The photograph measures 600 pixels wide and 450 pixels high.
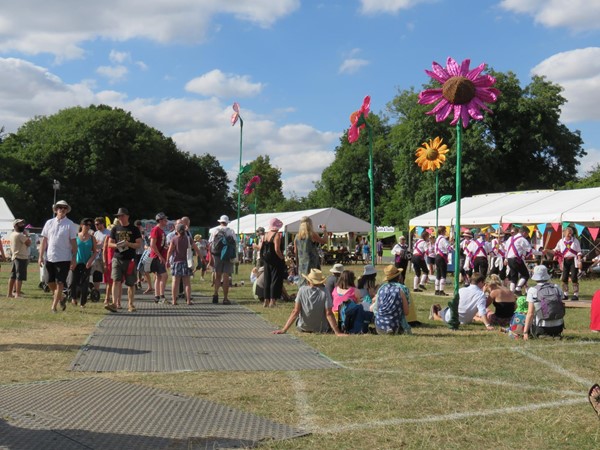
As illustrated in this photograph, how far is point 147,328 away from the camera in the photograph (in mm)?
10953

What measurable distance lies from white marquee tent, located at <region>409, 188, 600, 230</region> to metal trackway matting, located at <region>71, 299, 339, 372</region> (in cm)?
1690

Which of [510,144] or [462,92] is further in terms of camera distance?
[510,144]

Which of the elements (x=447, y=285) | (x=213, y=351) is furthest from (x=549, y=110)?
(x=213, y=351)

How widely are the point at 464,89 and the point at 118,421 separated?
7.19 meters

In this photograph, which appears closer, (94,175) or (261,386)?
(261,386)

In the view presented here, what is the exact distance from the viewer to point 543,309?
9984 mm

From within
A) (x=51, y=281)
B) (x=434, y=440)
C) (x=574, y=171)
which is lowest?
(x=434, y=440)

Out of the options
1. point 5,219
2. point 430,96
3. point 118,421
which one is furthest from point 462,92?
point 5,219

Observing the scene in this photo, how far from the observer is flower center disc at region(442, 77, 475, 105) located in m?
10.6

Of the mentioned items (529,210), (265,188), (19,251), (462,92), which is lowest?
(19,251)

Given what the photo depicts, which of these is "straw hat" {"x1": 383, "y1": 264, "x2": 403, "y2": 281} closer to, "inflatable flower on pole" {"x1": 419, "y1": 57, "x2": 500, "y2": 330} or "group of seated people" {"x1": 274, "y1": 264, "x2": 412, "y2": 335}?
"group of seated people" {"x1": 274, "y1": 264, "x2": 412, "y2": 335}

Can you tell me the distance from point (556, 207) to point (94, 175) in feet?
148

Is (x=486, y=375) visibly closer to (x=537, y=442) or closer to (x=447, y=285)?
(x=537, y=442)

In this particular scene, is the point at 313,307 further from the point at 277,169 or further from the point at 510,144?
the point at 277,169
